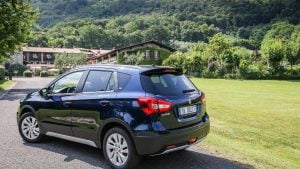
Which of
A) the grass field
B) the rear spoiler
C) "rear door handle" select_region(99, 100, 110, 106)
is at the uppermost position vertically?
the rear spoiler

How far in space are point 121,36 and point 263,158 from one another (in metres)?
167

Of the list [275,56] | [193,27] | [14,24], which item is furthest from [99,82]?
[193,27]

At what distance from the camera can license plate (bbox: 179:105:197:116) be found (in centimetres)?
652

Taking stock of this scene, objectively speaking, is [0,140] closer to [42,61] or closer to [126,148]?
[126,148]

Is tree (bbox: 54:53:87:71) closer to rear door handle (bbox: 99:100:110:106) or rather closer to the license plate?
rear door handle (bbox: 99:100:110:106)

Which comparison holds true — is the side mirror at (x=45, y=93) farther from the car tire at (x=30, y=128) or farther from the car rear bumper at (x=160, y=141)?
the car rear bumper at (x=160, y=141)

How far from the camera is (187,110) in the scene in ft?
21.9

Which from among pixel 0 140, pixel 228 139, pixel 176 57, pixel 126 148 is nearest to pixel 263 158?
pixel 228 139

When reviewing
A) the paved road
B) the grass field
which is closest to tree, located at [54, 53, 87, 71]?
the grass field

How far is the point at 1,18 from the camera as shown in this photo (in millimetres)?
30203

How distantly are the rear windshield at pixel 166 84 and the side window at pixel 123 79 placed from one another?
32 cm

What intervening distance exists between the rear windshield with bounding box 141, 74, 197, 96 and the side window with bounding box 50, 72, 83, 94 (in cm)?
178

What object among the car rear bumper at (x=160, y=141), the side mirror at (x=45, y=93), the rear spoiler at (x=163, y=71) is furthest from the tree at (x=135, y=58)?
the car rear bumper at (x=160, y=141)

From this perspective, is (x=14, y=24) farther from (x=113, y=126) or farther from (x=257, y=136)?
(x=113, y=126)
